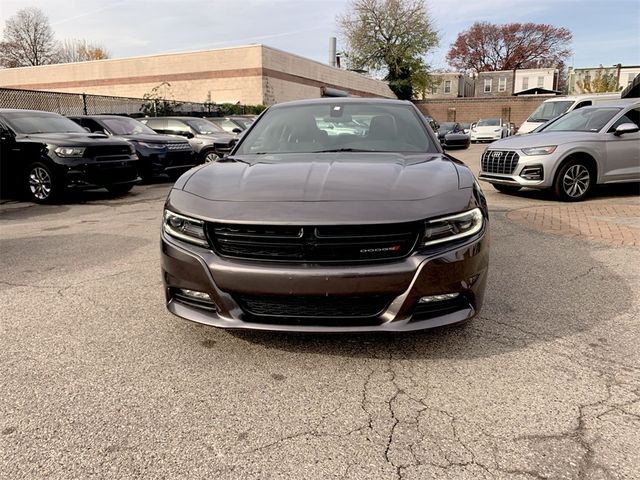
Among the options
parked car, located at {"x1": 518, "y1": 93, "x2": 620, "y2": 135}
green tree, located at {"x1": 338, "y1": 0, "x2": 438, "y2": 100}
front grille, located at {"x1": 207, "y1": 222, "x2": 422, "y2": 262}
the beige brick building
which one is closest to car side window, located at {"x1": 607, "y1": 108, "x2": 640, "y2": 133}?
front grille, located at {"x1": 207, "y1": 222, "x2": 422, "y2": 262}

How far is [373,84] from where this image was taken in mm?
50531

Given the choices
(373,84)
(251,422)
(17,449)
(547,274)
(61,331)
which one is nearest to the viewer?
(17,449)

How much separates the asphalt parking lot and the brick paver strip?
1801mm

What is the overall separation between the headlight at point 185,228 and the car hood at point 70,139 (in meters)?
7.08

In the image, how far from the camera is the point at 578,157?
8.23m

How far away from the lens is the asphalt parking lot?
2.02 m

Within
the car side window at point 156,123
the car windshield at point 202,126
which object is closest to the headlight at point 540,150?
the car windshield at point 202,126

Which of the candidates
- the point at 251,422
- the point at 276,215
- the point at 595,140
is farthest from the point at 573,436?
the point at 595,140

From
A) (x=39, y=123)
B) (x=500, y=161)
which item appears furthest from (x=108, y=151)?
(x=500, y=161)

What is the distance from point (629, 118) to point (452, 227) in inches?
312

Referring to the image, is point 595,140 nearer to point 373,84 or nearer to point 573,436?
point 573,436

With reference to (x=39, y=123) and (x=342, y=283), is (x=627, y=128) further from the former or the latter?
(x=39, y=123)

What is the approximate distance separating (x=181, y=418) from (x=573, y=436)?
1.76 meters

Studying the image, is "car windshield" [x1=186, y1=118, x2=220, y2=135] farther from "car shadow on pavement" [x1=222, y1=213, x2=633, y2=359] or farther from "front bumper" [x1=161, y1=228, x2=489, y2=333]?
"front bumper" [x1=161, y1=228, x2=489, y2=333]
